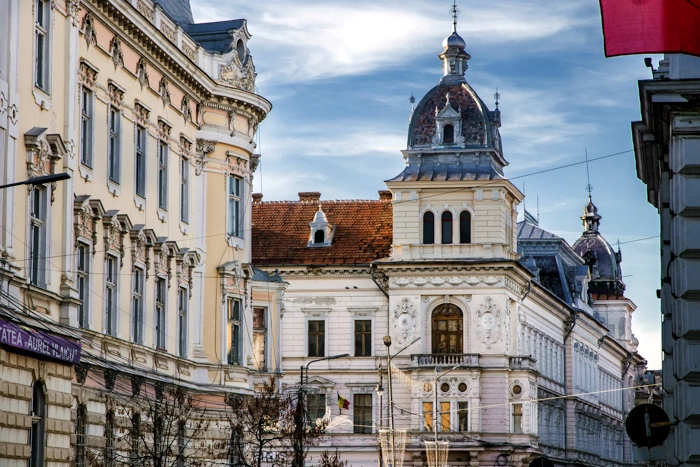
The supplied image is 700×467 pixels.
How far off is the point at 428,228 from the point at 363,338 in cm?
602

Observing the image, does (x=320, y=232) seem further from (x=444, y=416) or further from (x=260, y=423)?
(x=260, y=423)

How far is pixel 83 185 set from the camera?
3734 centimetres

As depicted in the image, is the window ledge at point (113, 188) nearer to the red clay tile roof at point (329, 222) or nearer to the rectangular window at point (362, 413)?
the red clay tile roof at point (329, 222)

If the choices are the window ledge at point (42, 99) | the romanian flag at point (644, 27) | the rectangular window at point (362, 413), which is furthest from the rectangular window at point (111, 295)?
the rectangular window at point (362, 413)

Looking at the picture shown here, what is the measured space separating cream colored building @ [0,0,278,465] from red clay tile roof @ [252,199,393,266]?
3001 cm

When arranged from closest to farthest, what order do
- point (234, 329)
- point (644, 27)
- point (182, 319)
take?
point (644, 27) < point (182, 319) < point (234, 329)

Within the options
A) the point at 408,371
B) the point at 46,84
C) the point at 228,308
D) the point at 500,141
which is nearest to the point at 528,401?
the point at 408,371

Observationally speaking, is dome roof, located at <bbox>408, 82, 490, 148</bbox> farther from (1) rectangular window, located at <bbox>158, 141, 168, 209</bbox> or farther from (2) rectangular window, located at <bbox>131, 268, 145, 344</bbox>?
(2) rectangular window, located at <bbox>131, 268, 145, 344</bbox>

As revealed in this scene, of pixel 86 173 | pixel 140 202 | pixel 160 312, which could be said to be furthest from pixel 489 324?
pixel 86 173

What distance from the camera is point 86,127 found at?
124 feet

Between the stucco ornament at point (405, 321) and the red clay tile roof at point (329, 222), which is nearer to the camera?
the stucco ornament at point (405, 321)

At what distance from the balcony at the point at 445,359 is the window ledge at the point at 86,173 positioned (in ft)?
137

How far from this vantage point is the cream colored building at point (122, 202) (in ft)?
105

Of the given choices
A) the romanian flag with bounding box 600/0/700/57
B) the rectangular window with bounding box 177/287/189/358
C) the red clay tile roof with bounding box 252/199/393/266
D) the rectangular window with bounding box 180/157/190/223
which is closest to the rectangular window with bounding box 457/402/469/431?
the red clay tile roof with bounding box 252/199/393/266
